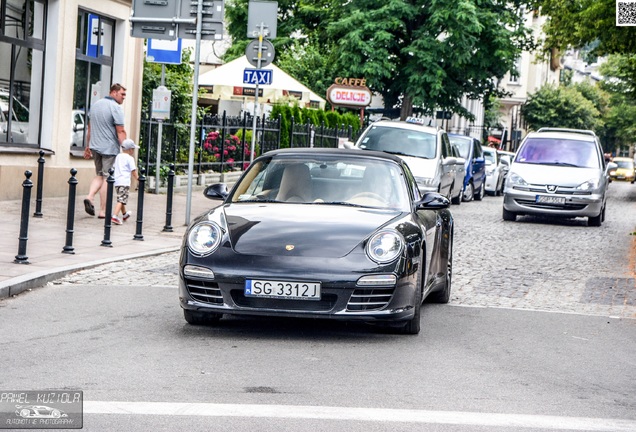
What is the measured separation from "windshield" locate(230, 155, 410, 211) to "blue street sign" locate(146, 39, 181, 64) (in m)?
11.8

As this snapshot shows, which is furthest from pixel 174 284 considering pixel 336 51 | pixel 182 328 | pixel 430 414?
pixel 336 51

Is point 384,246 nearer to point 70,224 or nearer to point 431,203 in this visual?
point 431,203

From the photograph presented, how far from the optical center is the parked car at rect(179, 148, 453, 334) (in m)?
7.91

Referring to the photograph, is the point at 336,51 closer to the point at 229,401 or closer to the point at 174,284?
the point at 174,284

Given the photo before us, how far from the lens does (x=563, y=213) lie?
22.4 m

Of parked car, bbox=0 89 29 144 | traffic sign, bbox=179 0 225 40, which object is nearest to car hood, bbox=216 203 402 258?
traffic sign, bbox=179 0 225 40

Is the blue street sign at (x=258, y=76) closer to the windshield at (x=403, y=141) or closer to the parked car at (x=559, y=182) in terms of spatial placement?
the windshield at (x=403, y=141)

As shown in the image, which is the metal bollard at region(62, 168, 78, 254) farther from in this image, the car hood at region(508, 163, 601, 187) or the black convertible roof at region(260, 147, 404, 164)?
the car hood at region(508, 163, 601, 187)

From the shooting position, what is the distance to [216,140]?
27.4 metres

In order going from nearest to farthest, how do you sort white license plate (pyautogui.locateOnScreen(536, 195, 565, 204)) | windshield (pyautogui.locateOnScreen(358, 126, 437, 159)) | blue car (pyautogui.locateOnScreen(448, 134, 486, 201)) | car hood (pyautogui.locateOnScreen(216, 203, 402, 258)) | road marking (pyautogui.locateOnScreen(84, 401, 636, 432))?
road marking (pyautogui.locateOnScreen(84, 401, 636, 432))
car hood (pyautogui.locateOnScreen(216, 203, 402, 258))
white license plate (pyautogui.locateOnScreen(536, 195, 565, 204))
windshield (pyautogui.locateOnScreen(358, 126, 437, 159))
blue car (pyautogui.locateOnScreen(448, 134, 486, 201))

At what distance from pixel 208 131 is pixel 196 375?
66.8ft

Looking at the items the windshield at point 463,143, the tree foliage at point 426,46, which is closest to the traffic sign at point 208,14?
the windshield at point 463,143

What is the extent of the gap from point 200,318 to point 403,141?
15.2 m

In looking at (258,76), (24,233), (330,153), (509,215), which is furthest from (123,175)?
(509,215)
